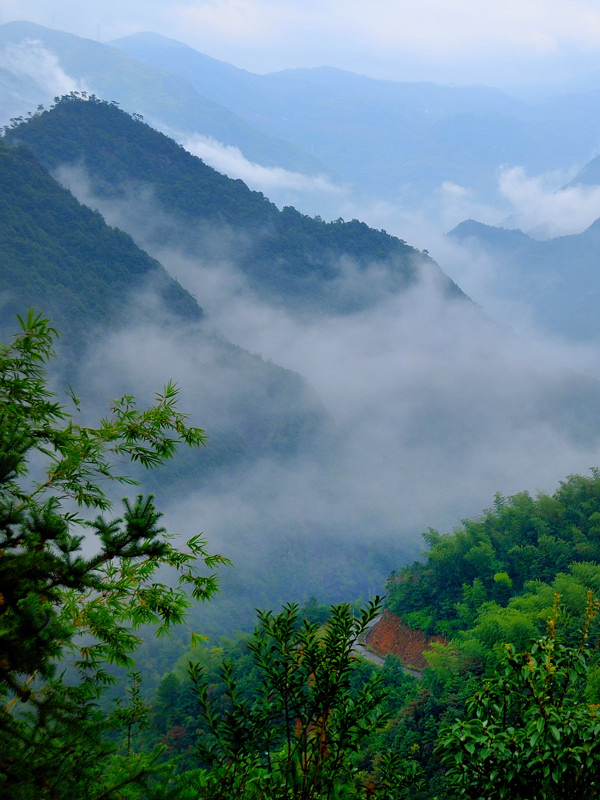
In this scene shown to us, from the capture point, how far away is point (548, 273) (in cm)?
16038

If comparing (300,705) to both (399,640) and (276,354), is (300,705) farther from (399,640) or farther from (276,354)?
(276,354)

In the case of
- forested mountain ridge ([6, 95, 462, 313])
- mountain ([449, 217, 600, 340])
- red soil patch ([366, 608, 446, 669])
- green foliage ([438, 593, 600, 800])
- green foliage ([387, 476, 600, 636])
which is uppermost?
mountain ([449, 217, 600, 340])

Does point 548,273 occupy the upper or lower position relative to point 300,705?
upper

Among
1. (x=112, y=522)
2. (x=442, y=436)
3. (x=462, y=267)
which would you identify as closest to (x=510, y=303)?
(x=462, y=267)

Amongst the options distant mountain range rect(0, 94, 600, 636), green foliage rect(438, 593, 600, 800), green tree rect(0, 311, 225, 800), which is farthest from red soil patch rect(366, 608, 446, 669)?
green foliage rect(438, 593, 600, 800)

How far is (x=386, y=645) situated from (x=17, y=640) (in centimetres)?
2170

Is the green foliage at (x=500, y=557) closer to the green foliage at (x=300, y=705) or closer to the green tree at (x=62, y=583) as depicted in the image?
the green tree at (x=62, y=583)

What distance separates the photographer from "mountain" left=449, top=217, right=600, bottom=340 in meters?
145

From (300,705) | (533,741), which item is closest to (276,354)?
(300,705)

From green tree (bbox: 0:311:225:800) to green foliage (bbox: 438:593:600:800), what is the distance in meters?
1.62

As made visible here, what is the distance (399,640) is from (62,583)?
21.2m

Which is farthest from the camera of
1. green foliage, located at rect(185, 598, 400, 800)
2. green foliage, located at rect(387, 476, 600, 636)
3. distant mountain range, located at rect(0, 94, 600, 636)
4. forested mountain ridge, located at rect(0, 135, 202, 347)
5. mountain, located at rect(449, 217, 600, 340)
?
mountain, located at rect(449, 217, 600, 340)

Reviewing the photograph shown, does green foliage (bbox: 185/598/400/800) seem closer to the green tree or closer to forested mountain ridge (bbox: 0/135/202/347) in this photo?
the green tree

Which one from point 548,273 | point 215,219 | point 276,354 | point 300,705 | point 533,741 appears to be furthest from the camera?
point 548,273
